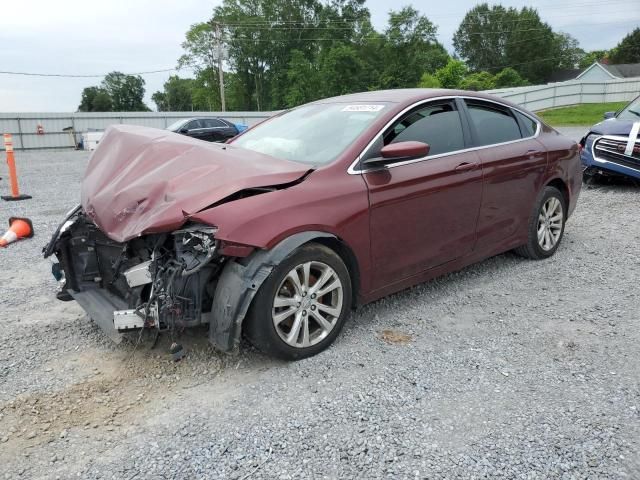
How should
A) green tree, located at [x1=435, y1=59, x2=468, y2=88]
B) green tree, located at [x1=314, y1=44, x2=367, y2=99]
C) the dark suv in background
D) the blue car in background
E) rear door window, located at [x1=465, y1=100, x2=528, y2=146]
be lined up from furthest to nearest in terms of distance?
green tree, located at [x1=314, y1=44, x2=367, y2=99] → green tree, located at [x1=435, y1=59, x2=468, y2=88] → the dark suv in background → the blue car in background → rear door window, located at [x1=465, y1=100, x2=528, y2=146]

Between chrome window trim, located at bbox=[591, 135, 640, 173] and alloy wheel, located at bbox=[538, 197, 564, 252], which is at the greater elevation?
chrome window trim, located at bbox=[591, 135, 640, 173]

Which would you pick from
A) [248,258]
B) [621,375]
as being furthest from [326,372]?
[621,375]

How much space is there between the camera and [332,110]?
4.16m

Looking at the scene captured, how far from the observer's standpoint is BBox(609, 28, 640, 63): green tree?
3152 inches

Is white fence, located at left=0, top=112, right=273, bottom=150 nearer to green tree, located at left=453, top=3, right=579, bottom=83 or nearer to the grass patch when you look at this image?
the grass patch

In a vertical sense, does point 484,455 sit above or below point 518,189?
below

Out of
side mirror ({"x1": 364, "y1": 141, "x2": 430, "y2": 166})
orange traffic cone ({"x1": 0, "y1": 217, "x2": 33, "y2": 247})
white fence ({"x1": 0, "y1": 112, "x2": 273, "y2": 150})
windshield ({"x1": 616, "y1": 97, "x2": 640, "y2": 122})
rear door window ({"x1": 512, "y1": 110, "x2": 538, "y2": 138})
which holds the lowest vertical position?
orange traffic cone ({"x1": 0, "y1": 217, "x2": 33, "y2": 247})

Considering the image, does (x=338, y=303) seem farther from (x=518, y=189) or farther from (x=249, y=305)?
(x=518, y=189)

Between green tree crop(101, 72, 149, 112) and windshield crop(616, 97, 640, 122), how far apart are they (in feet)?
291

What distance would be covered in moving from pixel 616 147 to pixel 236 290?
7.12m

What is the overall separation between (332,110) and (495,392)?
245cm

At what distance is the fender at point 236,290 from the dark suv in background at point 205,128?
17867 mm

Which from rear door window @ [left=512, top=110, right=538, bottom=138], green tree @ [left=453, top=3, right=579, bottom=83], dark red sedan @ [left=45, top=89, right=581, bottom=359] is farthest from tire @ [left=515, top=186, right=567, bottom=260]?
green tree @ [left=453, top=3, right=579, bottom=83]

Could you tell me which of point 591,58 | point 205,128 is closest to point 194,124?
point 205,128
